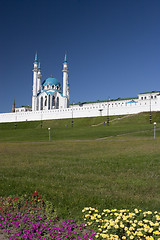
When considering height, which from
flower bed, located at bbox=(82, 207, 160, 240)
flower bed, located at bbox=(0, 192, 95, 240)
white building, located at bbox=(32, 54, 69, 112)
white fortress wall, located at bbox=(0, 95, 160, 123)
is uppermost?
white building, located at bbox=(32, 54, 69, 112)

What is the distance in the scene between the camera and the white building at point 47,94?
135 metres

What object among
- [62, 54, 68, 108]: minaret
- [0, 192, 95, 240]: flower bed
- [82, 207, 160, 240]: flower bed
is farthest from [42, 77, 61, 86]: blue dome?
[82, 207, 160, 240]: flower bed

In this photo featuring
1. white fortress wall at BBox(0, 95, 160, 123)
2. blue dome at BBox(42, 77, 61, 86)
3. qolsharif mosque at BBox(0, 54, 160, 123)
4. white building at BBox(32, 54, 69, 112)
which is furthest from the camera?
blue dome at BBox(42, 77, 61, 86)

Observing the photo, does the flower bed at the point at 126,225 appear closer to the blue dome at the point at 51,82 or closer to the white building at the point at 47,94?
the white building at the point at 47,94

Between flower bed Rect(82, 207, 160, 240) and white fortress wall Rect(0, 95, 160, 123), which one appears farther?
white fortress wall Rect(0, 95, 160, 123)

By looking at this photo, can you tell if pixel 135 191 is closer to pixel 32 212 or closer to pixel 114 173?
pixel 114 173

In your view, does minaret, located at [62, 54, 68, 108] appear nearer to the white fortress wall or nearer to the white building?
the white building

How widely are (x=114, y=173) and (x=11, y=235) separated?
603 cm

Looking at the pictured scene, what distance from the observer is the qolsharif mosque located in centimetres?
9219

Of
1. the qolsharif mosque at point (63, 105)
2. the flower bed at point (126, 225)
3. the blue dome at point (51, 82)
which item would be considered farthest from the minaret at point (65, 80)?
the flower bed at point (126, 225)

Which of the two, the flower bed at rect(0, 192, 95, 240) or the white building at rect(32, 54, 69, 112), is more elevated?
the white building at rect(32, 54, 69, 112)

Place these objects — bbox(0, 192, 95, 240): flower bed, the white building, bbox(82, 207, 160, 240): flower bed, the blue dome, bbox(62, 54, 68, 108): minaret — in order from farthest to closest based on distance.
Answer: the blue dome, the white building, bbox(62, 54, 68, 108): minaret, bbox(0, 192, 95, 240): flower bed, bbox(82, 207, 160, 240): flower bed

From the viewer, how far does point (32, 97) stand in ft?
456

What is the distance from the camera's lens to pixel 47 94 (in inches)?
5399
